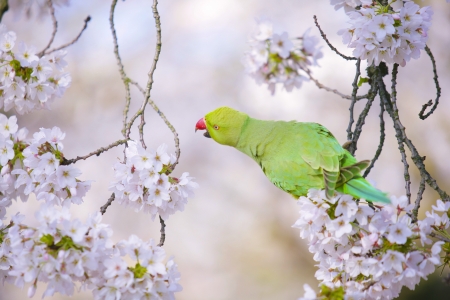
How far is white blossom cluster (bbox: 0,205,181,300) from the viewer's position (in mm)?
1341

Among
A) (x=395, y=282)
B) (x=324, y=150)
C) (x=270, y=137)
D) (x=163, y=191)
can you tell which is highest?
(x=270, y=137)

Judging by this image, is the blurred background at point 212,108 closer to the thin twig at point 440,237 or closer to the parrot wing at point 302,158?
the parrot wing at point 302,158

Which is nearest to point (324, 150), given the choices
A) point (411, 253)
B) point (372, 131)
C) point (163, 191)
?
point (411, 253)

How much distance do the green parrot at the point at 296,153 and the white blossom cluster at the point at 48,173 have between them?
2.74ft

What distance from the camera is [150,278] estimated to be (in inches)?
55.2

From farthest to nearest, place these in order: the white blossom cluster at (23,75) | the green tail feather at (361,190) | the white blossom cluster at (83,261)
→ the white blossom cluster at (23,75) < the green tail feather at (361,190) < the white blossom cluster at (83,261)

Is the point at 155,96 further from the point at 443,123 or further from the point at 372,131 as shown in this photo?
the point at 443,123

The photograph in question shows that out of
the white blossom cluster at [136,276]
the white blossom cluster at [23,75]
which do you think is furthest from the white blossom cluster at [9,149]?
the white blossom cluster at [136,276]

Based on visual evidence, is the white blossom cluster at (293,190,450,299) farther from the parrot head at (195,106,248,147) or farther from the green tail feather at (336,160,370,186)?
the parrot head at (195,106,248,147)

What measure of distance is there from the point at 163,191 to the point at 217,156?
2304 mm

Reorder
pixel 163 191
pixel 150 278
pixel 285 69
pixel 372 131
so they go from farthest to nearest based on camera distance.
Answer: pixel 372 131 → pixel 285 69 → pixel 163 191 → pixel 150 278

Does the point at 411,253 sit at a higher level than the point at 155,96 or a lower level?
lower

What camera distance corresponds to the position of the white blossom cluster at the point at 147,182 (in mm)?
1560

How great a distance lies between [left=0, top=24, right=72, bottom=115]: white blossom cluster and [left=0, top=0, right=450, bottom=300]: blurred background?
1.97 meters
